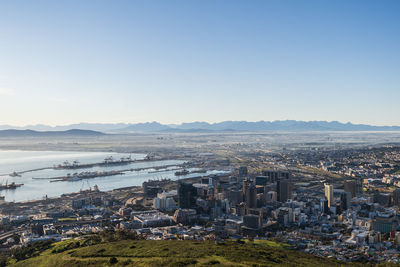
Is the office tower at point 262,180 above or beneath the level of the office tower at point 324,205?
above

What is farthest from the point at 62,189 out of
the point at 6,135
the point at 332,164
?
the point at 6,135

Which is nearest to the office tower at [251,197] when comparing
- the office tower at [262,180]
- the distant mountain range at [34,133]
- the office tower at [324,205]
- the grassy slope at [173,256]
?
the office tower at [324,205]

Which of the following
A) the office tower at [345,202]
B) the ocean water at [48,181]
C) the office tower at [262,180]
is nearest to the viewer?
the office tower at [345,202]

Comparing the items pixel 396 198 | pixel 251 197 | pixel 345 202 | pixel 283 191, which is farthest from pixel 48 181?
pixel 396 198

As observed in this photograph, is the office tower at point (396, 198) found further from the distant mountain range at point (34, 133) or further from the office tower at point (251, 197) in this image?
the distant mountain range at point (34, 133)

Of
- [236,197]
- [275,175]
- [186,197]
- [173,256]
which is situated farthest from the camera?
[275,175]

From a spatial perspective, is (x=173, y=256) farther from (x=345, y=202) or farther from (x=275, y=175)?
(x=275, y=175)

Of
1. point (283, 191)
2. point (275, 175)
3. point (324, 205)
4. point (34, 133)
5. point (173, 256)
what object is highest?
point (34, 133)

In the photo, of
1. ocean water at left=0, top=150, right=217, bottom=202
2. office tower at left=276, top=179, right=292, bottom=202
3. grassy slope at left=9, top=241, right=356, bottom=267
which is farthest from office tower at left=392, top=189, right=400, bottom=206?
ocean water at left=0, top=150, right=217, bottom=202
